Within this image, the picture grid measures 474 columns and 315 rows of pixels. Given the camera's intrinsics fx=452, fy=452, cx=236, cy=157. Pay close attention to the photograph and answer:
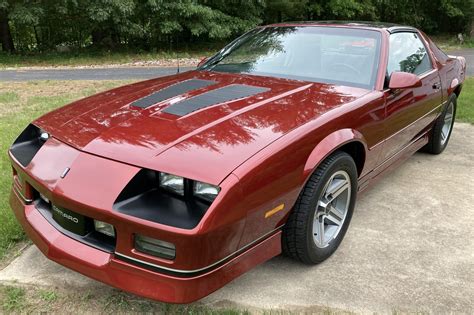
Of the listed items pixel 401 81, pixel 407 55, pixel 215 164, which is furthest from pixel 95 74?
pixel 215 164

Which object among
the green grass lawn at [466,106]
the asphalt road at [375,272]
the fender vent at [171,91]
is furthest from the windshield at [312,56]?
the green grass lawn at [466,106]

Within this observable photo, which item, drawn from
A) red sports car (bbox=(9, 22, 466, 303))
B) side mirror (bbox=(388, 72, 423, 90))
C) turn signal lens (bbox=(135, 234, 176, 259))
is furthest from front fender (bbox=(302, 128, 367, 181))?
turn signal lens (bbox=(135, 234, 176, 259))

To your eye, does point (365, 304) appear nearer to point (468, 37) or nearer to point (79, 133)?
point (79, 133)

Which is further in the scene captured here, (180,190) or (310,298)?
(310,298)

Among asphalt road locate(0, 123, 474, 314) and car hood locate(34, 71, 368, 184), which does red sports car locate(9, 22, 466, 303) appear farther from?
asphalt road locate(0, 123, 474, 314)

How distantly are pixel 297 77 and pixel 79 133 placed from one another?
1693 millimetres

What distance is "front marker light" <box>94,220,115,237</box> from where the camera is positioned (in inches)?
86.1

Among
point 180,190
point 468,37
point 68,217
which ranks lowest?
point 468,37

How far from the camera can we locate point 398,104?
11.3ft

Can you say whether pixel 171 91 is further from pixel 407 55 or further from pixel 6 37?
pixel 6 37

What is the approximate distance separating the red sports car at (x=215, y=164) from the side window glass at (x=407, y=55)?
44mm

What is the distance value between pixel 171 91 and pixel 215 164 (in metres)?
1.21

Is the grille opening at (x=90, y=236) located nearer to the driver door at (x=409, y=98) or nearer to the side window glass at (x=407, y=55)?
the driver door at (x=409, y=98)

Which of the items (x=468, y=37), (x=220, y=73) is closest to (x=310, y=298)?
(x=220, y=73)
